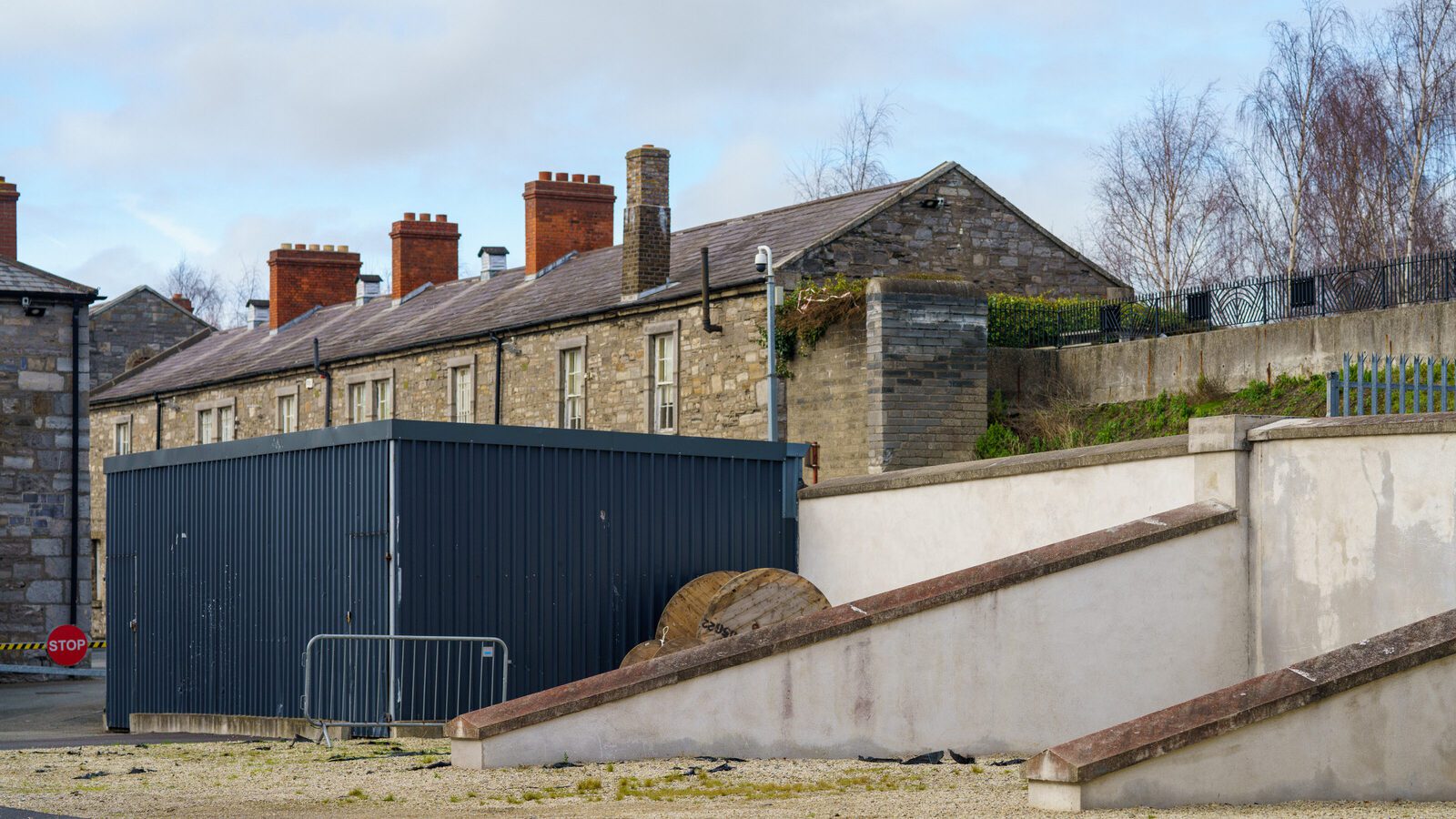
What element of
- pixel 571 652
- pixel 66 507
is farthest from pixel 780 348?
pixel 66 507

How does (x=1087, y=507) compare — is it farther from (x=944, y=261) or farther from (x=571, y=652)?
(x=944, y=261)

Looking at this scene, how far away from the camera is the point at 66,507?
25.8 meters

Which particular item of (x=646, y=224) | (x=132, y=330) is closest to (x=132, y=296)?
(x=132, y=330)

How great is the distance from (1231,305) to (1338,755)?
13721 mm

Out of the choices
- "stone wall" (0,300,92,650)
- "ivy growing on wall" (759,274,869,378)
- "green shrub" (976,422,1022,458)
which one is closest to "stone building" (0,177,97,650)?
"stone wall" (0,300,92,650)

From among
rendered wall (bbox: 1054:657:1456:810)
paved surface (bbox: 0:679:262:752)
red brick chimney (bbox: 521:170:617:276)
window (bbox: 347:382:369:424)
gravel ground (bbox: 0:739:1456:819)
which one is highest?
red brick chimney (bbox: 521:170:617:276)

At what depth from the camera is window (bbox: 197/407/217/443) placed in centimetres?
3888

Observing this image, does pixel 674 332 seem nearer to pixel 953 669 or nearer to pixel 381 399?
pixel 381 399

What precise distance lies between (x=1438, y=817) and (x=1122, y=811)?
1.64m

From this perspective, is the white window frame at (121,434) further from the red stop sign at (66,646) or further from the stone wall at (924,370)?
the stone wall at (924,370)

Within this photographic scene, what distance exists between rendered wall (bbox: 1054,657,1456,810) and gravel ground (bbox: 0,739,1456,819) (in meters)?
0.16

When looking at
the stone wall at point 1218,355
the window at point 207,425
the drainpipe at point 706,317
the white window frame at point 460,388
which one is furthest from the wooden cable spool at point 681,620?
the window at point 207,425

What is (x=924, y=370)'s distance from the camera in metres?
23.4

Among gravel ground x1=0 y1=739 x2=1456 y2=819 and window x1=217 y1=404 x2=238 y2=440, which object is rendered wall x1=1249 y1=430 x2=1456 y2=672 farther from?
window x1=217 y1=404 x2=238 y2=440
